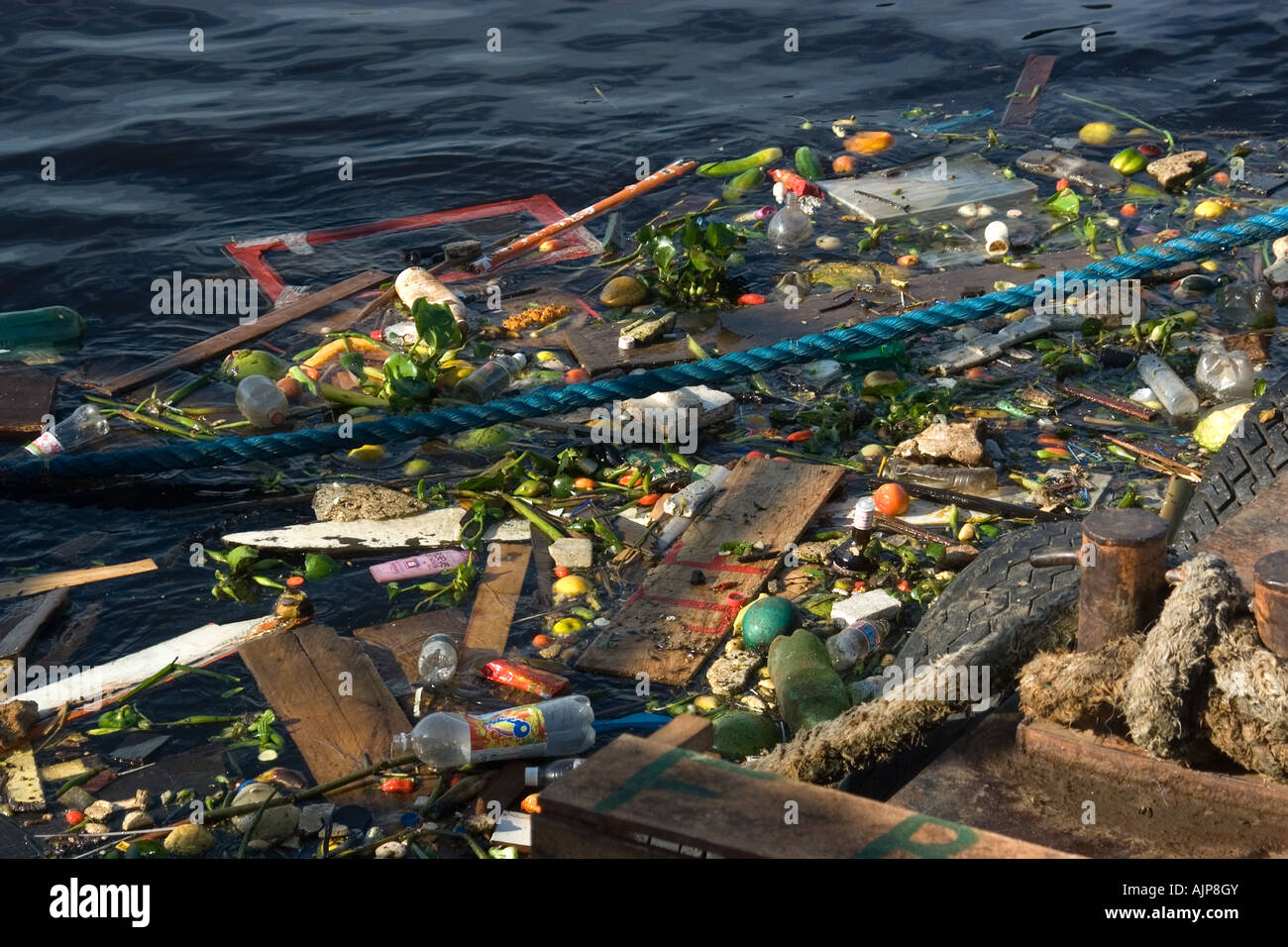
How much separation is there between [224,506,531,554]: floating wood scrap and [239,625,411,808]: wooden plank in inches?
20.7

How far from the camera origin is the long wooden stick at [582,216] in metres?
7.17

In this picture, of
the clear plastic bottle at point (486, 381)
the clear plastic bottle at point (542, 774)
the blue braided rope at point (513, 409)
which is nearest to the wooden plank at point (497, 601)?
the clear plastic bottle at point (542, 774)

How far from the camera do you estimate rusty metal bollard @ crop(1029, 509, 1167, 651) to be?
2.39 m

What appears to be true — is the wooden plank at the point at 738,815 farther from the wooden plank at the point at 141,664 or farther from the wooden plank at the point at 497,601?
the wooden plank at the point at 141,664

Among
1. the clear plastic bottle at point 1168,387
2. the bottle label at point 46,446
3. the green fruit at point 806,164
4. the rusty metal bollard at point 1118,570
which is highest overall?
the green fruit at point 806,164

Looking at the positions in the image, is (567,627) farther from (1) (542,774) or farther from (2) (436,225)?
(2) (436,225)

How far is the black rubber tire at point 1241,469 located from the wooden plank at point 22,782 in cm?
324

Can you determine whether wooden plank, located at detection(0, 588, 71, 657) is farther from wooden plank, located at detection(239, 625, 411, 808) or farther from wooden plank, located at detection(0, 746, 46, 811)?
wooden plank, located at detection(239, 625, 411, 808)

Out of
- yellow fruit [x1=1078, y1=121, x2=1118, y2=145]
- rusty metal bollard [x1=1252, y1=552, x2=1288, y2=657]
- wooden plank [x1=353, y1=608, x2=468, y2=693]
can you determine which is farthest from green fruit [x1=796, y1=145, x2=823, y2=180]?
rusty metal bollard [x1=1252, y1=552, x2=1288, y2=657]

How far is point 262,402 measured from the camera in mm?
5473

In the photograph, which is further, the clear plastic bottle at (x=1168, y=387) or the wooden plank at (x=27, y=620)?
the clear plastic bottle at (x=1168, y=387)

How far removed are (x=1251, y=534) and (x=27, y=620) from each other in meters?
3.65

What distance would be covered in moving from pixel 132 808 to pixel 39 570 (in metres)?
1.52

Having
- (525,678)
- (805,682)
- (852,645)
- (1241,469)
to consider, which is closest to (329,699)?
(525,678)
